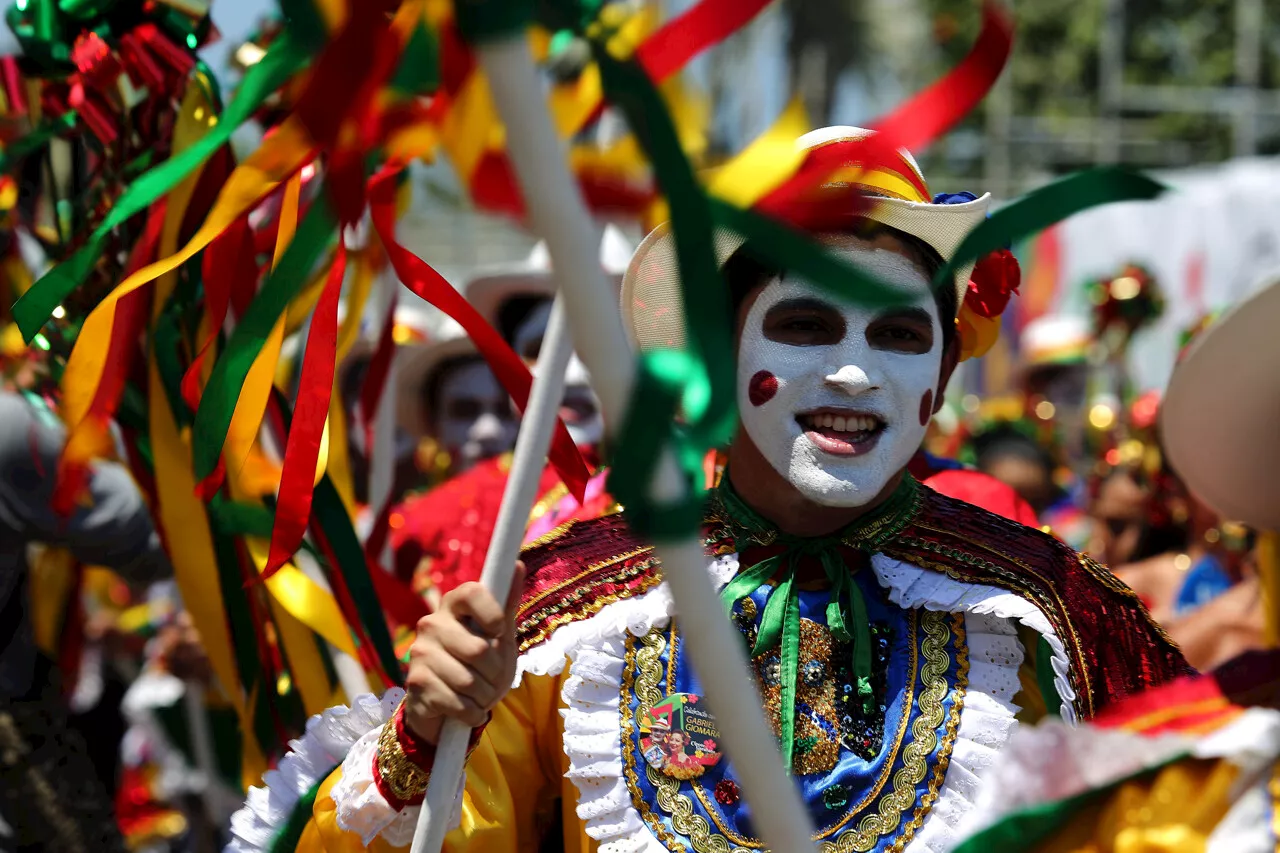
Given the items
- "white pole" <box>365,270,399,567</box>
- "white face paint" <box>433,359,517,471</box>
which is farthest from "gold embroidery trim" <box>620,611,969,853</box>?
"white face paint" <box>433,359,517,471</box>

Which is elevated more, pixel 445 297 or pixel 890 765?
pixel 445 297

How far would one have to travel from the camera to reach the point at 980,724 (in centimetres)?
223

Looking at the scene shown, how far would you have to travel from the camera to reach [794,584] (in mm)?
2354

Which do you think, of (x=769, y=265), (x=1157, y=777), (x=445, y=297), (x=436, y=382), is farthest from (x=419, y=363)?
(x=1157, y=777)

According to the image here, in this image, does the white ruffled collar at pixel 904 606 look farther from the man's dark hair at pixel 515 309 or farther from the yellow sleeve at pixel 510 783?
the man's dark hair at pixel 515 309

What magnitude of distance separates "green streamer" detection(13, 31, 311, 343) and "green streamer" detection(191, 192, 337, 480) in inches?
5.6

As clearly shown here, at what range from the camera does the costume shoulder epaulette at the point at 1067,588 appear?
2244 millimetres

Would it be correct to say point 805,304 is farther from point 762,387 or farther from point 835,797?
point 835,797

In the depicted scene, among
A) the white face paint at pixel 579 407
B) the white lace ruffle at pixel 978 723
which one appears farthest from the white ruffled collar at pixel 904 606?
the white face paint at pixel 579 407

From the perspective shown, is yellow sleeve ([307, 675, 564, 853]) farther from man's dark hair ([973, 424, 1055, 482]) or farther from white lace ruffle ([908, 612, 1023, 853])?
man's dark hair ([973, 424, 1055, 482])

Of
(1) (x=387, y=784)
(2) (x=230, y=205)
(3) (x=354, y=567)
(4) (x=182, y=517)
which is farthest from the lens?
(4) (x=182, y=517)

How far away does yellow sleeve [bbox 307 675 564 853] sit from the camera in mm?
2146

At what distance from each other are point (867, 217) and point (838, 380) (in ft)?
0.80

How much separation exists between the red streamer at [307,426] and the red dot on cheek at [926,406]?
2.79ft
